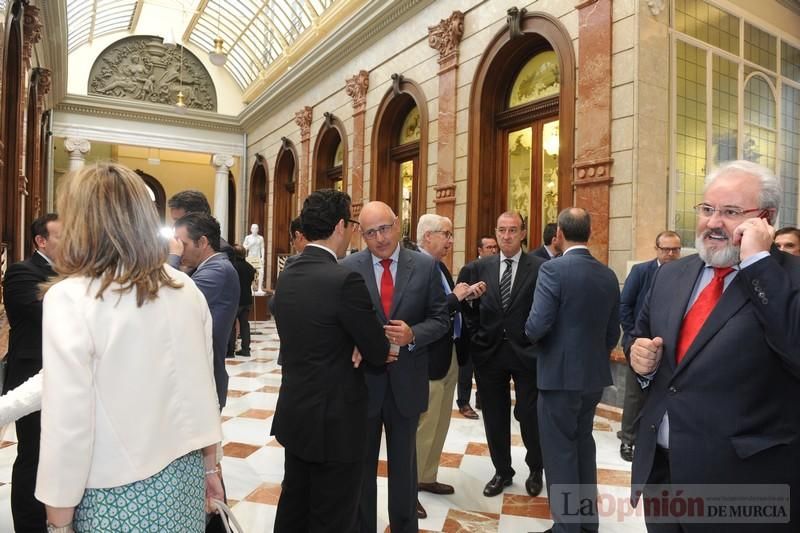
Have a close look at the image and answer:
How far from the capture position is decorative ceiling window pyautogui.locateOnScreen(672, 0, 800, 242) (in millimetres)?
6059

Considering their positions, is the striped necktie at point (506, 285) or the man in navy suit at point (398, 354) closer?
the man in navy suit at point (398, 354)

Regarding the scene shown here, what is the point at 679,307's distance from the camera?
6.11 feet

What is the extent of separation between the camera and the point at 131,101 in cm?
1788

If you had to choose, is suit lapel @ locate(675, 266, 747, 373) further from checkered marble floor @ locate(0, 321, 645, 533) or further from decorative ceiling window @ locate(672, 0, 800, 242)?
decorative ceiling window @ locate(672, 0, 800, 242)

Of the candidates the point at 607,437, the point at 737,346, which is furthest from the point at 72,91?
the point at 737,346

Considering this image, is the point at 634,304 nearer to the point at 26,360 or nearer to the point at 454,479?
the point at 454,479

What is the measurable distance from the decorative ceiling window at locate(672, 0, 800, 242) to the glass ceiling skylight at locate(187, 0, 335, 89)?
9.09 meters

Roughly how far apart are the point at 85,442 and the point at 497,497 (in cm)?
288

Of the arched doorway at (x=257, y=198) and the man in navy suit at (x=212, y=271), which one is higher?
the arched doorway at (x=257, y=198)

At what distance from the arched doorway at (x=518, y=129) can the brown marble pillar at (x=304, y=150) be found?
6.72 metres

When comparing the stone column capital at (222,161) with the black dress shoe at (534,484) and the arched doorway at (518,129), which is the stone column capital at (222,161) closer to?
the arched doorway at (518,129)

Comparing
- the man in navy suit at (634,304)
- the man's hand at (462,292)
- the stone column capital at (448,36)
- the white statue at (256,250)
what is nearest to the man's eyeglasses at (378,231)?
the man's hand at (462,292)

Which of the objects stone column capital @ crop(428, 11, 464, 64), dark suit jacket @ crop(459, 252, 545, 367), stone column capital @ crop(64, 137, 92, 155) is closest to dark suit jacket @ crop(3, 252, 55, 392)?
dark suit jacket @ crop(459, 252, 545, 367)

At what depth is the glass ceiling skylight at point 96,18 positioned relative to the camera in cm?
1616
